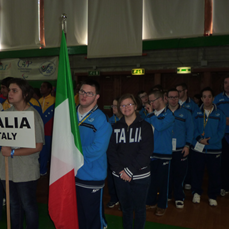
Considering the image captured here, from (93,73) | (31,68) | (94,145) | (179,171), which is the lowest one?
(179,171)

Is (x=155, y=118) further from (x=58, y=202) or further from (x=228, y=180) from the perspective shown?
(x=228, y=180)

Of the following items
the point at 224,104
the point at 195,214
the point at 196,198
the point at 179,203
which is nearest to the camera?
the point at 195,214

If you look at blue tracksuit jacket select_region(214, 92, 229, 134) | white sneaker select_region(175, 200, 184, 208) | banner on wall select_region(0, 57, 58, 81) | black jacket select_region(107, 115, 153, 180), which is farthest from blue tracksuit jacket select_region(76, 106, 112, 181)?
banner on wall select_region(0, 57, 58, 81)

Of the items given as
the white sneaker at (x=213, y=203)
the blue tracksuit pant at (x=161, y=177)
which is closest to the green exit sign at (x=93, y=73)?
the blue tracksuit pant at (x=161, y=177)

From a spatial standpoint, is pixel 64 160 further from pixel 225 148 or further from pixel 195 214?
pixel 225 148

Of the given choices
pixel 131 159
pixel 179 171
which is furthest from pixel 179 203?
pixel 131 159

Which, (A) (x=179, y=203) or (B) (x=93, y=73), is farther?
(B) (x=93, y=73)

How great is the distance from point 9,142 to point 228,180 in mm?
3485

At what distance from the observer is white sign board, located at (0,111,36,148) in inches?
73.8

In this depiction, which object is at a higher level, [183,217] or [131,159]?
[131,159]

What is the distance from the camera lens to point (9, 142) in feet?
6.39

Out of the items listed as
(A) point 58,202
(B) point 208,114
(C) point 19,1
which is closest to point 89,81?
(A) point 58,202

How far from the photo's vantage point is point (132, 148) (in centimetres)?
228

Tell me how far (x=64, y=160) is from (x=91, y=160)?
0.75ft
